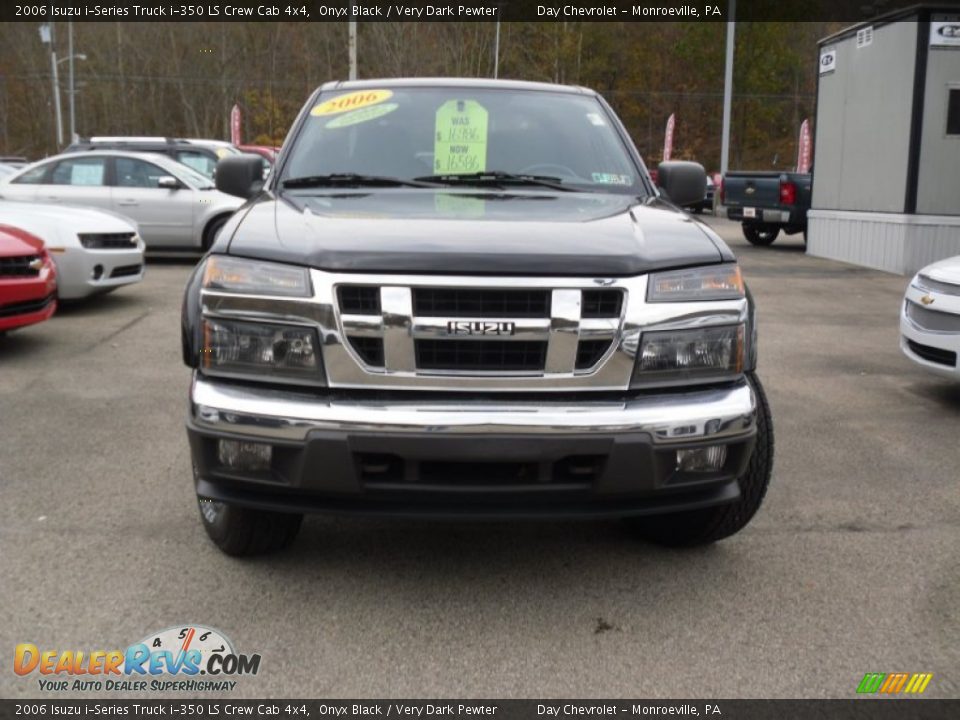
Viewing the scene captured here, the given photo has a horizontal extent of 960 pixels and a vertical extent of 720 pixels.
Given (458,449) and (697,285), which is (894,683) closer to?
(697,285)

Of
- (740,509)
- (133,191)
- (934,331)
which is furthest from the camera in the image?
(133,191)

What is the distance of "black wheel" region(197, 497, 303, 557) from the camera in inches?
132

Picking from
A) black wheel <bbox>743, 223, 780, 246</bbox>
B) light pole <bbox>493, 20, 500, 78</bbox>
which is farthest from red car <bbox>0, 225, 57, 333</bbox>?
light pole <bbox>493, 20, 500, 78</bbox>

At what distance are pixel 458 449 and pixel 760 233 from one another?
54.1 feet

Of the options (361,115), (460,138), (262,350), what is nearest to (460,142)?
(460,138)

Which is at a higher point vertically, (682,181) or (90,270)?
(682,181)

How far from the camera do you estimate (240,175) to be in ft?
14.5

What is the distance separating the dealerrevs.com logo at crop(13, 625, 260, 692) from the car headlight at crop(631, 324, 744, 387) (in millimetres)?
1416

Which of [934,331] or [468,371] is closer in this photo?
[468,371]

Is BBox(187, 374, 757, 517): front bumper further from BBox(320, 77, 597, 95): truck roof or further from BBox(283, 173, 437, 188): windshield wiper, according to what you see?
BBox(320, 77, 597, 95): truck roof

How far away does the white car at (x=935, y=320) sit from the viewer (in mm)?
5738

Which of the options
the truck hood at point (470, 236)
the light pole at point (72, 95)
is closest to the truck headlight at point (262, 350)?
the truck hood at point (470, 236)

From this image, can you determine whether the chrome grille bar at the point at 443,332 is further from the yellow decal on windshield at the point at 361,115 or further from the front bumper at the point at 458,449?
the yellow decal on windshield at the point at 361,115

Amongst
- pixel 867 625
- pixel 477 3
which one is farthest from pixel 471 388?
→ pixel 477 3
